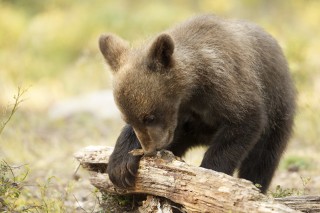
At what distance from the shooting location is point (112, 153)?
19.3ft

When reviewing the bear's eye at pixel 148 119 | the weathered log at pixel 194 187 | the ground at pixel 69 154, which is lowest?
the ground at pixel 69 154

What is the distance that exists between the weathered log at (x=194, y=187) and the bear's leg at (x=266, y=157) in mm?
1833

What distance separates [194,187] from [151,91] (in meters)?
0.97

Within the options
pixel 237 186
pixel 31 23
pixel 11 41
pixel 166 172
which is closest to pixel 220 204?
pixel 237 186

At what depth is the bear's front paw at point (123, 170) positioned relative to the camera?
18.0 ft

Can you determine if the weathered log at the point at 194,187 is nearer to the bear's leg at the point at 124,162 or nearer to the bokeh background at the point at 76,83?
the bear's leg at the point at 124,162

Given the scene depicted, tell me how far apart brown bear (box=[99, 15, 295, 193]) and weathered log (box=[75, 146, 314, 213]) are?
14 cm

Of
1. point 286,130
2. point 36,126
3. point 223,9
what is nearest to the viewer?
point 286,130

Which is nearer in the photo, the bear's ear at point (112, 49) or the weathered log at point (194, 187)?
the weathered log at point (194, 187)

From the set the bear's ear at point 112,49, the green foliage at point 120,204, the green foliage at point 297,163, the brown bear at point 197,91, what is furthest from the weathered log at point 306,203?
the green foliage at point 297,163

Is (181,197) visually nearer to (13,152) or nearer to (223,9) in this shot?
(13,152)

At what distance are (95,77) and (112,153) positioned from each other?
979 cm

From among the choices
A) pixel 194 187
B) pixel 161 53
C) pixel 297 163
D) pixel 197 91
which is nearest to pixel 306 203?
pixel 194 187

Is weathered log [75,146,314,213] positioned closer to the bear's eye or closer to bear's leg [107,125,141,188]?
bear's leg [107,125,141,188]
